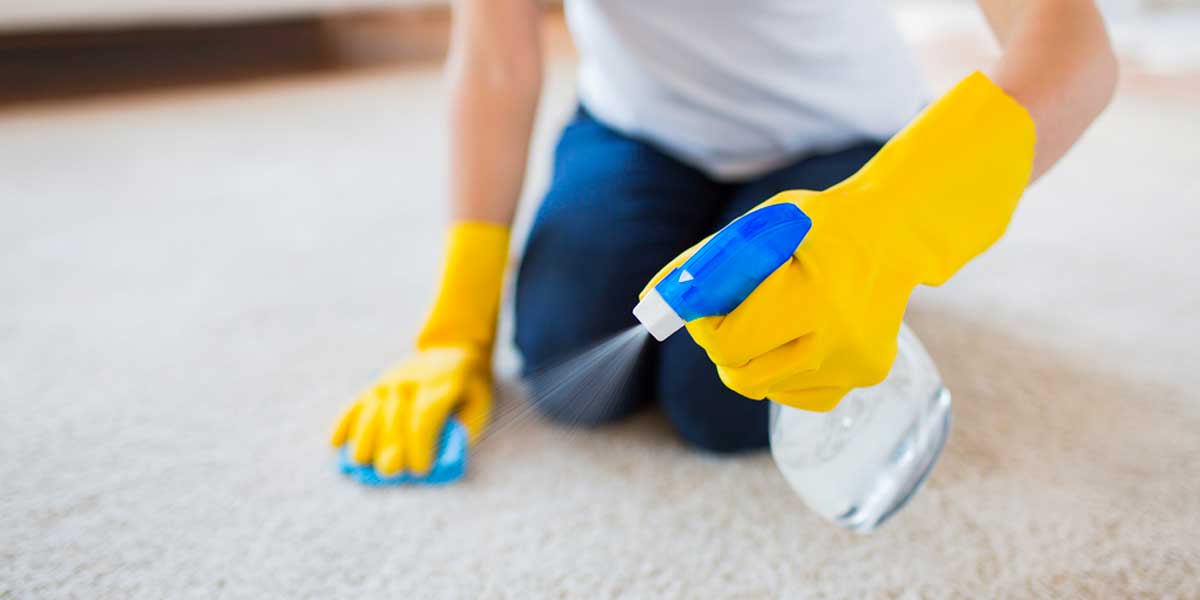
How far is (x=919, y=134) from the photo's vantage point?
1.70 feet

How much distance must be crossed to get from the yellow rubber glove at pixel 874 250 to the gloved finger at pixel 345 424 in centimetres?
35

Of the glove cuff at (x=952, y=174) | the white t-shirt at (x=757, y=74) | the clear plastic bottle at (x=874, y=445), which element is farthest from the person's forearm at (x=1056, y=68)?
the white t-shirt at (x=757, y=74)

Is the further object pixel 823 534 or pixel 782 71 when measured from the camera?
pixel 782 71

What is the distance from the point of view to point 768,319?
444 mm

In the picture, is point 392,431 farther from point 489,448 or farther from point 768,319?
point 768,319

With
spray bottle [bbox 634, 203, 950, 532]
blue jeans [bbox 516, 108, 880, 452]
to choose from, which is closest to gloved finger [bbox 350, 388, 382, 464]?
blue jeans [bbox 516, 108, 880, 452]

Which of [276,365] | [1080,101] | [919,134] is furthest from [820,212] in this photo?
[276,365]

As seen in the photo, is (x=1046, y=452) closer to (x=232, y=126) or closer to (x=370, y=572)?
(x=370, y=572)

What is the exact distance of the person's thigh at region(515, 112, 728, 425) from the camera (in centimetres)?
75

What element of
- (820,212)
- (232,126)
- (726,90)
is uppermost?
(820,212)

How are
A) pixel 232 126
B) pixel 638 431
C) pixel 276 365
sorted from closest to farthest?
1. pixel 638 431
2. pixel 276 365
3. pixel 232 126

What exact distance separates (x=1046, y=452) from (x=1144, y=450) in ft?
0.25

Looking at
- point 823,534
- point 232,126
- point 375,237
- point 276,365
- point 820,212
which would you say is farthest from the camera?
point 232,126

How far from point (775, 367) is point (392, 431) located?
333 mm
